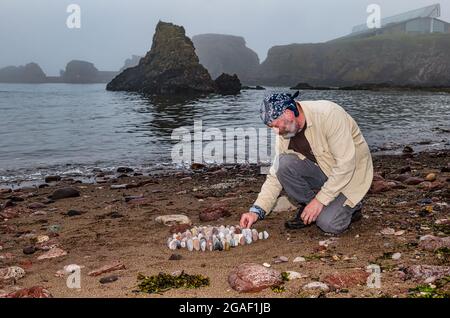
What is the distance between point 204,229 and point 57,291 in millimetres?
2286

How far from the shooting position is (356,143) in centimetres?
570

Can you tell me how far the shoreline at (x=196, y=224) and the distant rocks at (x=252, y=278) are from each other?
0.27 feet

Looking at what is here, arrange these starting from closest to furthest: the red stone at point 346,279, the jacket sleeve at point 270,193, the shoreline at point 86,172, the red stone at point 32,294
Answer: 1. the red stone at point 32,294
2. the red stone at point 346,279
3. the jacket sleeve at point 270,193
4. the shoreline at point 86,172

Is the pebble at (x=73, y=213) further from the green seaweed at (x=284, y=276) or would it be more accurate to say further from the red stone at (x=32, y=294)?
the green seaweed at (x=284, y=276)

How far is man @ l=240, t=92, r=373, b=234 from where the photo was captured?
534 cm

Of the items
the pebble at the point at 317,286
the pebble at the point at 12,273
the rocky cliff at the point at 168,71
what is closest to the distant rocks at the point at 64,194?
the pebble at the point at 12,273

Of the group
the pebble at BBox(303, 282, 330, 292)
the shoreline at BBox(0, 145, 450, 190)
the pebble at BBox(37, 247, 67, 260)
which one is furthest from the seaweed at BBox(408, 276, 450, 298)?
the shoreline at BBox(0, 145, 450, 190)

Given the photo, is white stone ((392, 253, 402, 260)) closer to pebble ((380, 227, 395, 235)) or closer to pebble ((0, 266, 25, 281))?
pebble ((380, 227, 395, 235))

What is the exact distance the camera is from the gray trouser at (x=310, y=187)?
234 inches

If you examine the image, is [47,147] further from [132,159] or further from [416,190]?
[416,190]

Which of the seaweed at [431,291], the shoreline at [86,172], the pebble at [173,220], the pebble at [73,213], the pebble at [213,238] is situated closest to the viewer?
the seaweed at [431,291]

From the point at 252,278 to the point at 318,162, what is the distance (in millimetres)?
2111

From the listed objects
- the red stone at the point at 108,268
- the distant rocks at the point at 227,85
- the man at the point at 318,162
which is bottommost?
the red stone at the point at 108,268
